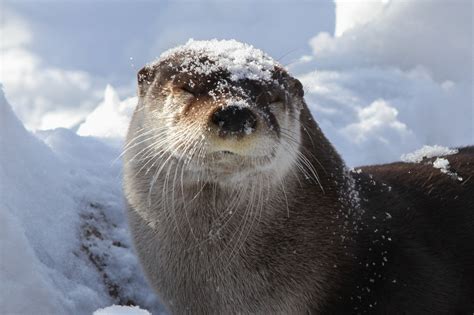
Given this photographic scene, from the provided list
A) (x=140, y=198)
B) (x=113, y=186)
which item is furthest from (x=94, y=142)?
(x=140, y=198)

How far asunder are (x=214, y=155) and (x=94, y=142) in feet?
8.70

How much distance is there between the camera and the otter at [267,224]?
2656 mm

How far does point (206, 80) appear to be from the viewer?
101 inches

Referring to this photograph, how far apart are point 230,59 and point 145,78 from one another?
0.46 metres

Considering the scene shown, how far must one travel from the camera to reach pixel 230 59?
2.68 m

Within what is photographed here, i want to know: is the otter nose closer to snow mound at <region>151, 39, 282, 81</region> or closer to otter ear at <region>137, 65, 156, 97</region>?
snow mound at <region>151, 39, 282, 81</region>

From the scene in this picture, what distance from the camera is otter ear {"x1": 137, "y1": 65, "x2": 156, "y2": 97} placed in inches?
115

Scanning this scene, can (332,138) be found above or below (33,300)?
above

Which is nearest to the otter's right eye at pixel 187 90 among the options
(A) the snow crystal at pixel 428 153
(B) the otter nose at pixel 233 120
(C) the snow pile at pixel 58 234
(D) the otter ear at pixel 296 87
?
(B) the otter nose at pixel 233 120

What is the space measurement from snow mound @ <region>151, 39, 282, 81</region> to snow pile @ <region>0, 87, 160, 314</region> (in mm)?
952

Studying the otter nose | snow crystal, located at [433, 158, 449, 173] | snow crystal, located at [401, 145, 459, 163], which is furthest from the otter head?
snow crystal, located at [401, 145, 459, 163]

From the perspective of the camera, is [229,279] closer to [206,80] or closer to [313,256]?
[313,256]

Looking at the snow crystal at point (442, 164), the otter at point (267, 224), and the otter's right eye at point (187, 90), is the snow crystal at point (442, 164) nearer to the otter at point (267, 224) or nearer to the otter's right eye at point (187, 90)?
the otter at point (267, 224)

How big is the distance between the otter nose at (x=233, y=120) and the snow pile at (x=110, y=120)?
10.3 feet
